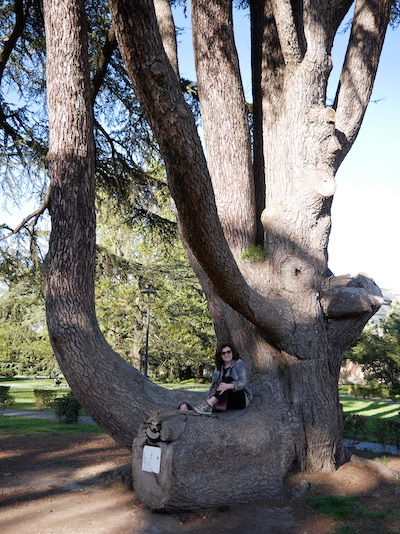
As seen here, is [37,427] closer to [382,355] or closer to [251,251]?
[251,251]

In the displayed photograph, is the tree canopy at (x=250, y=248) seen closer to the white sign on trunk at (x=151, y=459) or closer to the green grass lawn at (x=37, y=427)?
the white sign on trunk at (x=151, y=459)

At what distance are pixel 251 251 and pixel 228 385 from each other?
179cm

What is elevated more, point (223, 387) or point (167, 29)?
point (167, 29)

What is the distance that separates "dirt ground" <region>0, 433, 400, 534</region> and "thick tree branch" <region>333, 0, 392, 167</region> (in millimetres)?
4027

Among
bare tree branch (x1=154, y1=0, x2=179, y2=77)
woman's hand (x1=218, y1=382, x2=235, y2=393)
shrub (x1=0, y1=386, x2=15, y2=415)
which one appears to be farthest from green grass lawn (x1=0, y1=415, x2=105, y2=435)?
bare tree branch (x1=154, y1=0, x2=179, y2=77)

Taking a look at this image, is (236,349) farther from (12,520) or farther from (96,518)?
(12,520)

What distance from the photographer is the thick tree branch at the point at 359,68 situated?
699 cm

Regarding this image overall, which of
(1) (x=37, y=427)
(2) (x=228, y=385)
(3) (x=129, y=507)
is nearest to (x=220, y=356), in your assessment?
(2) (x=228, y=385)

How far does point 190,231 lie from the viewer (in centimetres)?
451

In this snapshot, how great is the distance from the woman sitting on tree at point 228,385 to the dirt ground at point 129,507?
105cm

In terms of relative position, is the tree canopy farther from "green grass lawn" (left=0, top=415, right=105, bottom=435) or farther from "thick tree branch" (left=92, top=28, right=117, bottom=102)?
"green grass lawn" (left=0, top=415, right=105, bottom=435)

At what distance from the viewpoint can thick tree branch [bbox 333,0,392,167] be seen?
22.9 feet

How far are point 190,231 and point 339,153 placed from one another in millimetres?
3167

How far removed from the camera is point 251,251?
6602 mm
